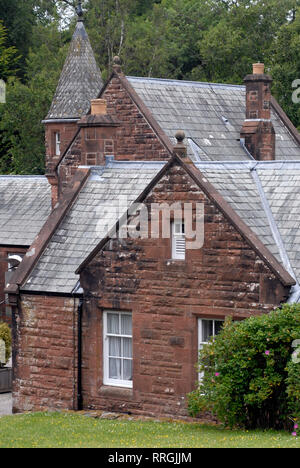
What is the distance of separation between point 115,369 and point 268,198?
5.14 meters

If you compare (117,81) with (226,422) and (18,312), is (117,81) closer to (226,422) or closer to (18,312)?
(18,312)

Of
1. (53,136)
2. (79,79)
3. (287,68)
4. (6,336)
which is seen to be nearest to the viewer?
(6,336)

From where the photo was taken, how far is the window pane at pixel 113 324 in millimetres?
22000

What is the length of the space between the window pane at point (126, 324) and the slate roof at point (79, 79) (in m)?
15.2

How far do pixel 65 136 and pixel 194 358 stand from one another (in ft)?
58.2

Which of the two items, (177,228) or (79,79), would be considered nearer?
(177,228)

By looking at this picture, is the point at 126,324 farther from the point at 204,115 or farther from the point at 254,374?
the point at 204,115

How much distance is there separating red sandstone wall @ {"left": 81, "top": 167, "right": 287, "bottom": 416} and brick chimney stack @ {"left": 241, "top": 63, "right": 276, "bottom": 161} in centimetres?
1395

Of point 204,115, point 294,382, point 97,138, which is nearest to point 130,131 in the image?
point 204,115

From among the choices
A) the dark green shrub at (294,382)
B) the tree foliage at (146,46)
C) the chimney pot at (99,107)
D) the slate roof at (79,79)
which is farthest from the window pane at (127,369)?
the tree foliage at (146,46)

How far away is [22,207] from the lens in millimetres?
41000

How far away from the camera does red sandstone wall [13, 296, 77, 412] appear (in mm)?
22391

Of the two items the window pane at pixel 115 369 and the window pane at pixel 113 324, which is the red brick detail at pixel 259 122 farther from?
the window pane at pixel 115 369
